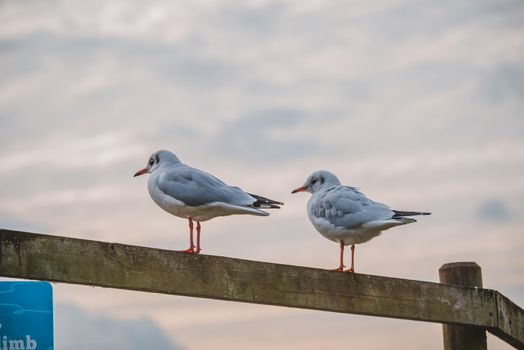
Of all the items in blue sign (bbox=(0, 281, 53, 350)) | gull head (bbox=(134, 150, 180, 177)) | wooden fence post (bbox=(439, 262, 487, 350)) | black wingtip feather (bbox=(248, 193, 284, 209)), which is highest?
gull head (bbox=(134, 150, 180, 177))

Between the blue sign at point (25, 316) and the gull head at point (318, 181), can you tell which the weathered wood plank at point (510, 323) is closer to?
the gull head at point (318, 181)

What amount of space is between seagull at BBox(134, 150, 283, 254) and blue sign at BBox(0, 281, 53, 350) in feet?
8.28

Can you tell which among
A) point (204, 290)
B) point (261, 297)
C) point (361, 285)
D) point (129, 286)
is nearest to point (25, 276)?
point (129, 286)

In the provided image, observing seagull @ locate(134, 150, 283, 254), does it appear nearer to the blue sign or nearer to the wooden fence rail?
the wooden fence rail

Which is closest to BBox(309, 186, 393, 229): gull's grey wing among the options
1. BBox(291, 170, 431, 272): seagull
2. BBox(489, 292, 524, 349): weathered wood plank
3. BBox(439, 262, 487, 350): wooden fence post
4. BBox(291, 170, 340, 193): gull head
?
BBox(291, 170, 431, 272): seagull

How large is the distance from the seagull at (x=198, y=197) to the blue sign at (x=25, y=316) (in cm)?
252

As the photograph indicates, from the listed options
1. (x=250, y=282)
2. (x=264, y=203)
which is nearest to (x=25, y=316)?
(x=250, y=282)

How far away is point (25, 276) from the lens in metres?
4.62

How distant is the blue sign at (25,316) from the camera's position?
4438 millimetres

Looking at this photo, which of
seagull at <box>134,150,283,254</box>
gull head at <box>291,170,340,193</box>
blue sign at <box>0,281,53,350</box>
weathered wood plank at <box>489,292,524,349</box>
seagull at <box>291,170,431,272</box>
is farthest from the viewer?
gull head at <box>291,170,340,193</box>

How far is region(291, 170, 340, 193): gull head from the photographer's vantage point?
860 cm

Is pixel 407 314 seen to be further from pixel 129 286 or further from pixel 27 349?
pixel 27 349

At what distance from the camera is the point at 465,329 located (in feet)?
21.9

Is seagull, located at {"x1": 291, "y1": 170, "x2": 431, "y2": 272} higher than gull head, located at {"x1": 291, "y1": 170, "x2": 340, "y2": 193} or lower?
lower
